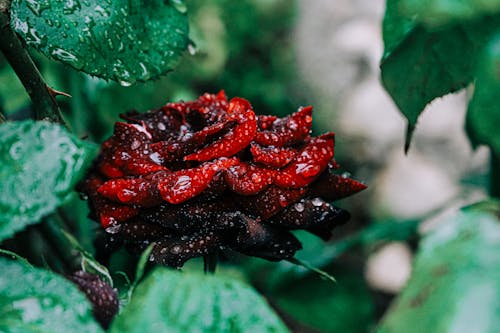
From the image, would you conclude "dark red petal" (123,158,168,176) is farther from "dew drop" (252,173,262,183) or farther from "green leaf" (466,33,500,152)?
"green leaf" (466,33,500,152)

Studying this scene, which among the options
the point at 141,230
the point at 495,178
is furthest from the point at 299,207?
the point at 495,178

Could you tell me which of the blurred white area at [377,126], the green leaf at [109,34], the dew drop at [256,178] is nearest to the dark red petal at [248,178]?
the dew drop at [256,178]

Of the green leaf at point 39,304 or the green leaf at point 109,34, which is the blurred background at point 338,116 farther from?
the green leaf at point 39,304

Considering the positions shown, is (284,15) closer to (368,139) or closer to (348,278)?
(368,139)

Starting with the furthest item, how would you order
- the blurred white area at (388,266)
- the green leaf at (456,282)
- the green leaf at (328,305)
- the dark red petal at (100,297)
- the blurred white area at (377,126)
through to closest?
the blurred white area at (377,126) → the blurred white area at (388,266) → the green leaf at (328,305) → the dark red petal at (100,297) → the green leaf at (456,282)

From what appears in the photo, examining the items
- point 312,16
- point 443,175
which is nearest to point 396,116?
point 443,175

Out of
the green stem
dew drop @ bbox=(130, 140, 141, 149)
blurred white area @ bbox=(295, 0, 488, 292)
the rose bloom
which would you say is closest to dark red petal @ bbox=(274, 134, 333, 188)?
the rose bloom

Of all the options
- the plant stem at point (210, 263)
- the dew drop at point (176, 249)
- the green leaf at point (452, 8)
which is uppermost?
the green leaf at point (452, 8)

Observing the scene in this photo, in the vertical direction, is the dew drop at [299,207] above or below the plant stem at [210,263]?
above
